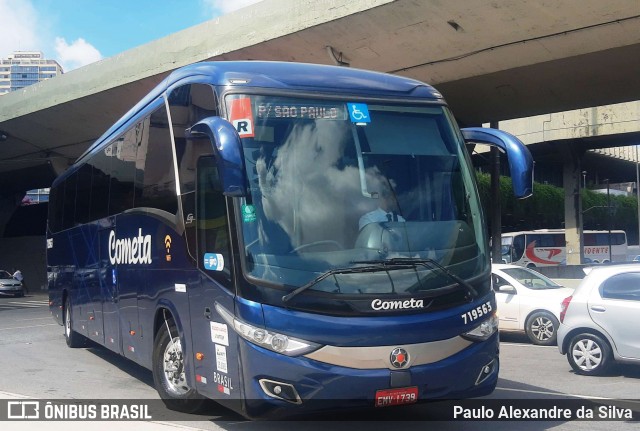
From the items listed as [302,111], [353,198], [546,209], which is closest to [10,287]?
[302,111]

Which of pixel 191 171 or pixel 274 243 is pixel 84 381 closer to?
pixel 191 171

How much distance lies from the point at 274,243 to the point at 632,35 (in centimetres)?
1526

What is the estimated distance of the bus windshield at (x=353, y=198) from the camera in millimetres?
6129

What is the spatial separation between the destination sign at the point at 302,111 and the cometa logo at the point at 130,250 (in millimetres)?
2619

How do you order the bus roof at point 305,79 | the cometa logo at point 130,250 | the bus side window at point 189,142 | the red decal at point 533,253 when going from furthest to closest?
the red decal at point 533,253
the cometa logo at point 130,250
the bus side window at point 189,142
the bus roof at point 305,79

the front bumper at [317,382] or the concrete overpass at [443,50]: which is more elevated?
the concrete overpass at [443,50]

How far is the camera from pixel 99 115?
31156mm

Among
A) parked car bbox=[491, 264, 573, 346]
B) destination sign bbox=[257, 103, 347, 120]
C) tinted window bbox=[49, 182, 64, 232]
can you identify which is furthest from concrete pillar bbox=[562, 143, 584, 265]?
destination sign bbox=[257, 103, 347, 120]

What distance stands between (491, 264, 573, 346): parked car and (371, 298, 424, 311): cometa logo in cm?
863

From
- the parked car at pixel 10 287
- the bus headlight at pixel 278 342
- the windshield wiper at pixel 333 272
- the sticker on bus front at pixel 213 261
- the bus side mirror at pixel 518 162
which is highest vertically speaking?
the bus side mirror at pixel 518 162

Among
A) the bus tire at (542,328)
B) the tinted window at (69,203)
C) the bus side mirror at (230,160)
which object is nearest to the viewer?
the bus side mirror at (230,160)

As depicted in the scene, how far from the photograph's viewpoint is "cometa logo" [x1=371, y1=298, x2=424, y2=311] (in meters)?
6.05

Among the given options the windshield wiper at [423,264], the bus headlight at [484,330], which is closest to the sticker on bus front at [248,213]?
the windshield wiper at [423,264]

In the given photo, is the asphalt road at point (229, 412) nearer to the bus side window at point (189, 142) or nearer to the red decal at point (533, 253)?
the bus side window at point (189, 142)
